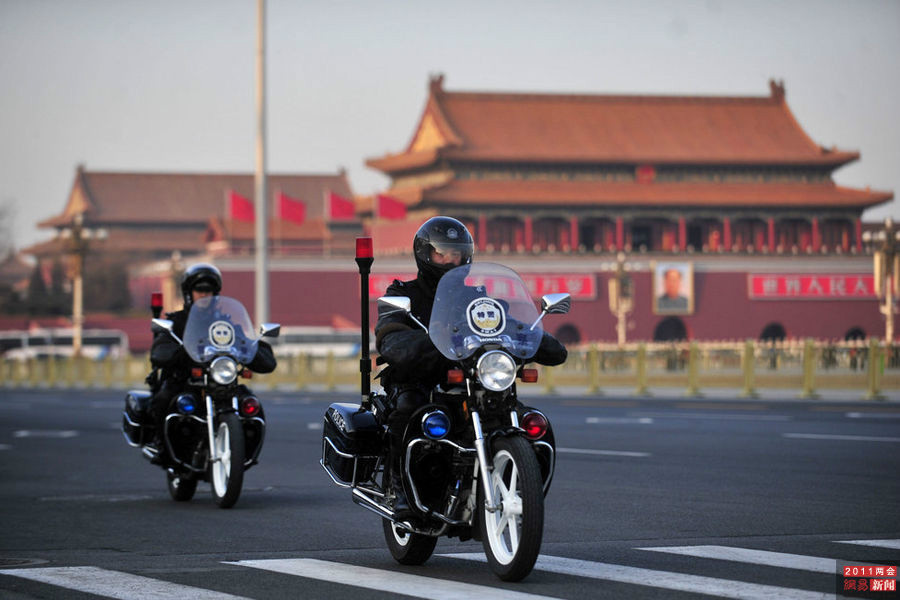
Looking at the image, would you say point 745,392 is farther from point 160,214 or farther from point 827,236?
point 160,214

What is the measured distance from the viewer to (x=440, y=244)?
23.9ft

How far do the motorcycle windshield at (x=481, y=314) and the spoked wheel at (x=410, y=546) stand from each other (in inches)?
42.3

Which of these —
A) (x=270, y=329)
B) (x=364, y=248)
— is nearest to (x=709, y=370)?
(x=270, y=329)

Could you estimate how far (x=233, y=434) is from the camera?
10281 mm

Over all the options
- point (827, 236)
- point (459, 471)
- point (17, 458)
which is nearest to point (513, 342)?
point (459, 471)

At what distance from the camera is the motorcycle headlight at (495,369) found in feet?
21.4

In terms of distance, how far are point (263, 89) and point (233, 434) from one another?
24.2 meters

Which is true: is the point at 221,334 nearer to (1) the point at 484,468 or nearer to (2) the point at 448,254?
(2) the point at 448,254

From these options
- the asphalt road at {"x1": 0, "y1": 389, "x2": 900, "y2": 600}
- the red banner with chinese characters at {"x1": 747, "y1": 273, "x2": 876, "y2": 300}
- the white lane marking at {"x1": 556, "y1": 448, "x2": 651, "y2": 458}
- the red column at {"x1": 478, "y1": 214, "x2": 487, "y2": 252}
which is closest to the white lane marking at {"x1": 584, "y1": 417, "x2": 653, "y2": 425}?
the asphalt road at {"x1": 0, "y1": 389, "x2": 900, "y2": 600}

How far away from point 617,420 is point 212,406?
10.9 meters

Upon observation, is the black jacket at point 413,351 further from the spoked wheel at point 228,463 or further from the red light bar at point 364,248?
the spoked wheel at point 228,463

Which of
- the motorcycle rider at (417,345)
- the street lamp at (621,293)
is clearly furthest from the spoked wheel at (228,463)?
the street lamp at (621,293)

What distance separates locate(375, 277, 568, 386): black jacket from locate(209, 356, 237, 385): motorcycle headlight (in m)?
3.53

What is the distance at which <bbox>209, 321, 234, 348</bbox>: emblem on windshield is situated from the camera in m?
10.9
